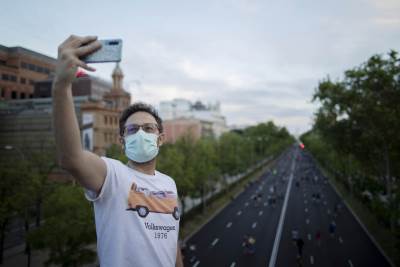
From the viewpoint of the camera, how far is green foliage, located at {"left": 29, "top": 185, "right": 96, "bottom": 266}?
14.2 meters

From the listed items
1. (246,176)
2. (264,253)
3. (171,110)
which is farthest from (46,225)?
(171,110)

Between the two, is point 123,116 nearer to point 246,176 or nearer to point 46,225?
point 46,225

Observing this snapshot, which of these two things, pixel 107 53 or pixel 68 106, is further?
pixel 107 53

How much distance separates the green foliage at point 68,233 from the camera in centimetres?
1424

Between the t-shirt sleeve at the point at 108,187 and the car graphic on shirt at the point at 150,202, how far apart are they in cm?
16

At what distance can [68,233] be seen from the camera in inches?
560

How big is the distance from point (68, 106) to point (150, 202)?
1.06 m

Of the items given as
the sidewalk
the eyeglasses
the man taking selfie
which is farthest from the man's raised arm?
the sidewalk

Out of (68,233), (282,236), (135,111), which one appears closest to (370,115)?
(282,236)

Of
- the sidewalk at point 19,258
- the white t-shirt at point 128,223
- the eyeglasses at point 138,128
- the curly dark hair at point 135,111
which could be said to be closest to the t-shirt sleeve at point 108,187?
the white t-shirt at point 128,223

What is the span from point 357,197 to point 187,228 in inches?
857

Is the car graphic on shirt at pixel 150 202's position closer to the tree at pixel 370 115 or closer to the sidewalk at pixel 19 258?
the sidewalk at pixel 19 258

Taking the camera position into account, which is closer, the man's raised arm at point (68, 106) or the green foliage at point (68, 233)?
the man's raised arm at point (68, 106)

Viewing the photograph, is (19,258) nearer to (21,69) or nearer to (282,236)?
(21,69)
